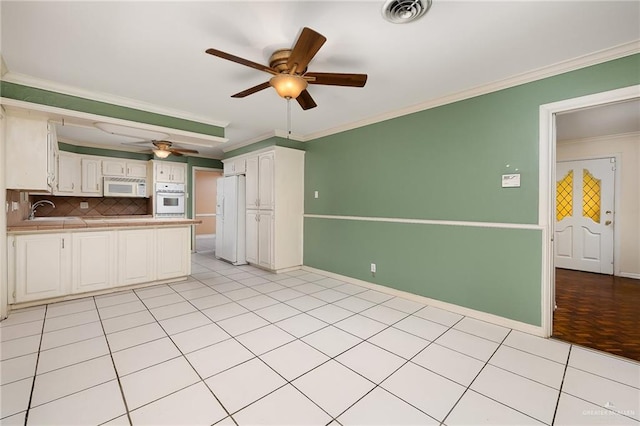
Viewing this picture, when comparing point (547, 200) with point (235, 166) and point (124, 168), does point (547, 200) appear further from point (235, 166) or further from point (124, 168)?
point (124, 168)

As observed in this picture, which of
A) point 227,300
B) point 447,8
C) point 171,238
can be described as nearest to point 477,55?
Result: point 447,8

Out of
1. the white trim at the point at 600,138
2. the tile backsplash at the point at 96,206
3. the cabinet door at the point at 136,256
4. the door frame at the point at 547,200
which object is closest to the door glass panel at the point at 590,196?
the white trim at the point at 600,138

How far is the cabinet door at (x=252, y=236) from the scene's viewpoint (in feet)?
16.8

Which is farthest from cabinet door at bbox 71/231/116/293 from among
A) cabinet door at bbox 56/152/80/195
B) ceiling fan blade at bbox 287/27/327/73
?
ceiling fan blade at bbox 287/27/327/73

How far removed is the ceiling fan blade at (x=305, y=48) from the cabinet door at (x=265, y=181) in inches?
110

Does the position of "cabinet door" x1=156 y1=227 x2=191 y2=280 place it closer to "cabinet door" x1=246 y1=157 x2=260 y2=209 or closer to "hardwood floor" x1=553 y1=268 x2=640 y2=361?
"cabinet door" x1=246 y1=157 x2=260 y2=209

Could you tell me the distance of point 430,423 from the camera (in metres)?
1.48

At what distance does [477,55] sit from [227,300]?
3644mm

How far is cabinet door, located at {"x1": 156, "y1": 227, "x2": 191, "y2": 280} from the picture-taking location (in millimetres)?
3996

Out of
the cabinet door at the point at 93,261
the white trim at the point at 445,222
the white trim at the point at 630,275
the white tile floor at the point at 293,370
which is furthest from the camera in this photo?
the white trim at the point at 630,275

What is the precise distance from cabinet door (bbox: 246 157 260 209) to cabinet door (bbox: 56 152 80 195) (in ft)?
11.7

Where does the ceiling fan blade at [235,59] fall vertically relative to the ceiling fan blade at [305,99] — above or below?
below

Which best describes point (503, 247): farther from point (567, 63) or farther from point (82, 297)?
point (82, 297)

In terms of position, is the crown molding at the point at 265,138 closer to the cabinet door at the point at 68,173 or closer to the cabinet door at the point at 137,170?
the cabinet door at the point at 137,170
